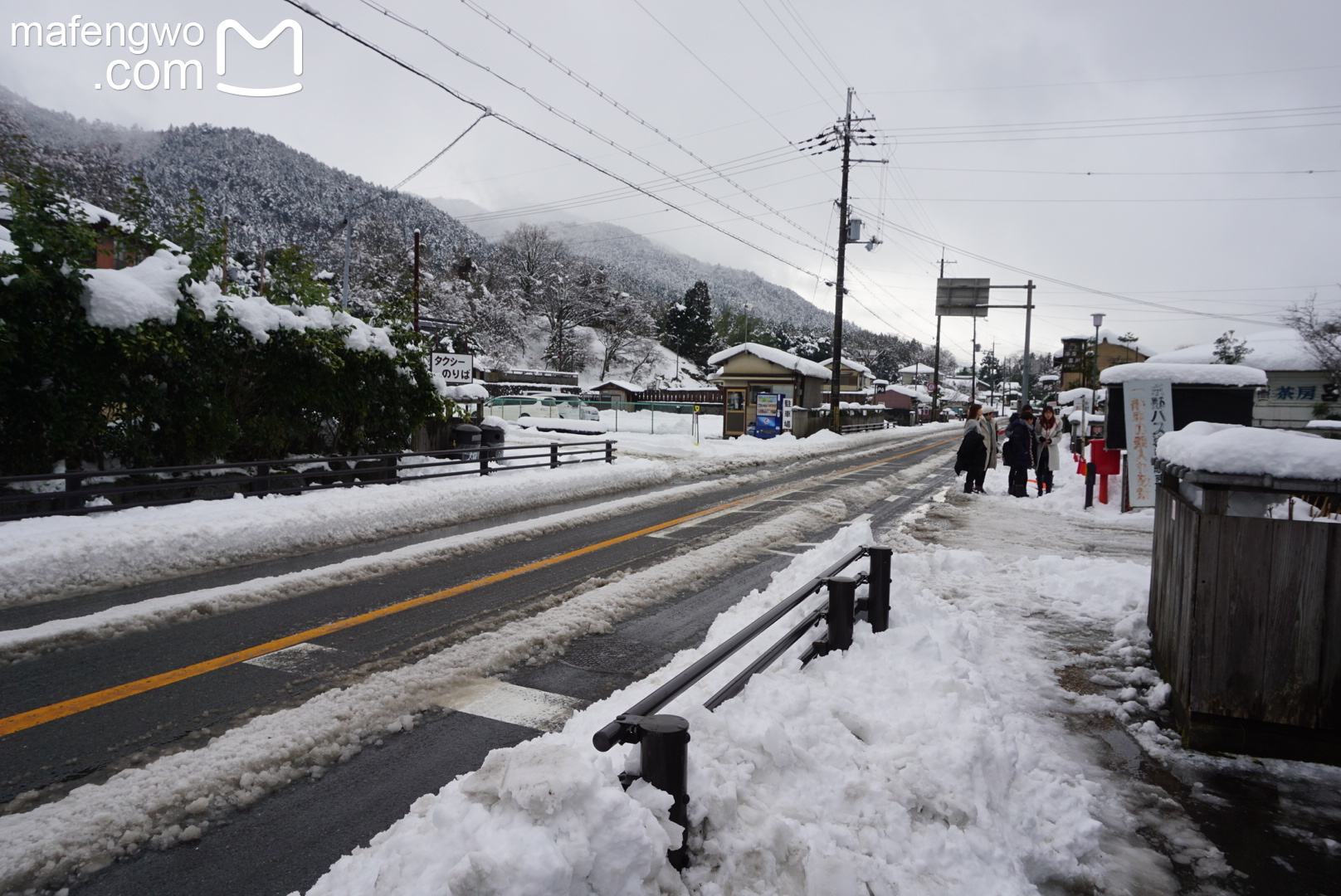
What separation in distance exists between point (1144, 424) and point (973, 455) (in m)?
4.98

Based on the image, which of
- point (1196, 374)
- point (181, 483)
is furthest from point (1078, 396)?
point (181, 483)

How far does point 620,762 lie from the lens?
290 cm

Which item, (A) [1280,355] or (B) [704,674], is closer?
(B) [704,674]

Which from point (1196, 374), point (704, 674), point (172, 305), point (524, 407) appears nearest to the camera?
point (704, 674)

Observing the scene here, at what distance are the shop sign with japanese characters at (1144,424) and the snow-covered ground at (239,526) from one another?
365 inches

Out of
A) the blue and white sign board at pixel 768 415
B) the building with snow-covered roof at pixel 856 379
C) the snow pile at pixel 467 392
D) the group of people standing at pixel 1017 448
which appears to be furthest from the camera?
the building with snow-covered roof at pixel 856 379

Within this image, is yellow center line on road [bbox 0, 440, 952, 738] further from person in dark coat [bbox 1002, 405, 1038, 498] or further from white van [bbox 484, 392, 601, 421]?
white van [bbox 484, 392, 601, 421]

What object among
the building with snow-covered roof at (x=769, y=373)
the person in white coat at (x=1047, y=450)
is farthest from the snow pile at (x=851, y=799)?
the building with snow-covered roof at (x=769, y=373)

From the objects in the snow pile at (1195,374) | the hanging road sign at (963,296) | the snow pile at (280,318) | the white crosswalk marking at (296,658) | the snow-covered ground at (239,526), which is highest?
the hanging road sign at (963,296)

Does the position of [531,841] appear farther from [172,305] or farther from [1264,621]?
[172,305]

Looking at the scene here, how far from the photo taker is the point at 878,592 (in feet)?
16.7

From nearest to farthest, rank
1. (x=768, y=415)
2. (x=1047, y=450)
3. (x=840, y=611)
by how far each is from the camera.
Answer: (x=840, y=611), (x=1047, y=450), (x=768, y=415)

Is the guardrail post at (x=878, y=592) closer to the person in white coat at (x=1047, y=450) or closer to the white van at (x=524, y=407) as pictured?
the person in white coat at (x=1047, y=450)

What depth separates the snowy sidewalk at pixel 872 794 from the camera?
2217 mm
